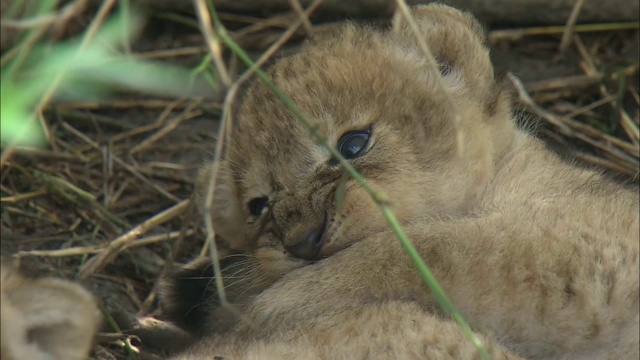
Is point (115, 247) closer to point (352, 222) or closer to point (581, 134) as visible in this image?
point (352, 222)

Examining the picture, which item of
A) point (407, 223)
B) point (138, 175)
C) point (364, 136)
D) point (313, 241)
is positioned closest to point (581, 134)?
point (364, 136)

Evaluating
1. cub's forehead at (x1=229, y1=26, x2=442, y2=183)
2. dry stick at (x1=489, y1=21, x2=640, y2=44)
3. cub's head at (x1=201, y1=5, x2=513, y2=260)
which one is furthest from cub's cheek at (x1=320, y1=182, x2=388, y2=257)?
dry stick at (x1=489, y1=21, x2=640, y2=44)

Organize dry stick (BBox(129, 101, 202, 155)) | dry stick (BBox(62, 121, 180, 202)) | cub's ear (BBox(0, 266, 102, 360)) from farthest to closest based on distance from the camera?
dry stick (BBox(129, 101, 202, 155)) < dry stick (BBox(62, 121, 180, 202)) < cub's ear (BBox(0, 266, 102, 360))

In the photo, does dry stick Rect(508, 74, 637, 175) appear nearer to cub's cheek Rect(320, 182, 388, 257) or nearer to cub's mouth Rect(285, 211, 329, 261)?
cub's cheek Rect(320, 182, 388, 257)

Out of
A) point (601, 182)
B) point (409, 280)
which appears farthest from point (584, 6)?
point (409, 280)

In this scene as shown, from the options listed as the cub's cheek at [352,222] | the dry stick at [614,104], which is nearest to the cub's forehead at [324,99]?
the cub's cheek at [352,222]

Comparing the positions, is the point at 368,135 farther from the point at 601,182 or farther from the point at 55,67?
the point at 55,67

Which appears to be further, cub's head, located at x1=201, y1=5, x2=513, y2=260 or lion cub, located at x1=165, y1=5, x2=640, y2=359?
cub's head, located at x1=201, y1=5, x2=513, y2=260
